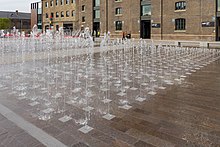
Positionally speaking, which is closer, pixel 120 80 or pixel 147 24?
pixel 120 80

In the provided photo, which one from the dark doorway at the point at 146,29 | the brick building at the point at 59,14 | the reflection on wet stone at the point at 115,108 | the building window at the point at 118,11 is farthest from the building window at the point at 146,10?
the reflection on wet stone at the point at 115,108

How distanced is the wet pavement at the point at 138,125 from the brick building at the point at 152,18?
2622 centimetres

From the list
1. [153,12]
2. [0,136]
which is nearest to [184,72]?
[0,136]

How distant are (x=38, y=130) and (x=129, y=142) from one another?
1.57 metres

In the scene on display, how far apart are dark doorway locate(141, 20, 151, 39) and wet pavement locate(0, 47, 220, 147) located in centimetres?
3314

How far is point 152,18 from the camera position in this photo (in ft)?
115

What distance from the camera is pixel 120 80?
8.16 metres

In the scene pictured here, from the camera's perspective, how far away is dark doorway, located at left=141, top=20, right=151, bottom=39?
3822cm

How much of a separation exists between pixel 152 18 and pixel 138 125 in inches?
1285

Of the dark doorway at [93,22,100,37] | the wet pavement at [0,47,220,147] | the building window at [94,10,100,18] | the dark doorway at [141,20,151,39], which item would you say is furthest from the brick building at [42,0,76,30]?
the wet pavement at [0,47,220,147]

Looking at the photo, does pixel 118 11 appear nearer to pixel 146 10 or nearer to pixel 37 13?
pixel 146 10

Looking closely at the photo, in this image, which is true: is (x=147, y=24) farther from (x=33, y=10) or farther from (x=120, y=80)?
(x=33, y=10)

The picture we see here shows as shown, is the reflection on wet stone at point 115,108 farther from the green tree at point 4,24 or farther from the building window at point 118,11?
the green tree at point 4,24

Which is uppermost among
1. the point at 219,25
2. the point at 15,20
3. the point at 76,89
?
the point at 15,20
